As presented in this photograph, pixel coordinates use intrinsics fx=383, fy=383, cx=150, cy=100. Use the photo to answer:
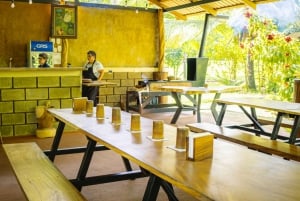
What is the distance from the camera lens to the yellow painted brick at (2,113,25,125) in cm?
562

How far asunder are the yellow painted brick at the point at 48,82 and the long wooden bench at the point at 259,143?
2689mm

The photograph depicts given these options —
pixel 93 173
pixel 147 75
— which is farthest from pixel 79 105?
pixel 147 75

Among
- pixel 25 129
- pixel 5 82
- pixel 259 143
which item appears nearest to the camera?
pixel 259 143

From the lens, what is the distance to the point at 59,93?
600cm

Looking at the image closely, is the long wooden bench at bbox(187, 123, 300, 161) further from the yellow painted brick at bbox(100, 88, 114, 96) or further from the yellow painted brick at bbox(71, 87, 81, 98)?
the yellow painted brick at bbox(100, 88, 114, 96)

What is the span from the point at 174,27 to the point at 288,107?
331 inches

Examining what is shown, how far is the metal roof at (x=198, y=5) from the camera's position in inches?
309

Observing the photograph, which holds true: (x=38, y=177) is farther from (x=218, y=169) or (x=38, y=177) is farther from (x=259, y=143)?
(x=259, y=143)

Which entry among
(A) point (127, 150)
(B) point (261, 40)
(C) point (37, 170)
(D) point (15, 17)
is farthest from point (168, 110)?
(A) point (127, 150)

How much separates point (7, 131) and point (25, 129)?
261 mm

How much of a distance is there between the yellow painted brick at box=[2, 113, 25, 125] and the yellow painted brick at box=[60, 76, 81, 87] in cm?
Result: 79

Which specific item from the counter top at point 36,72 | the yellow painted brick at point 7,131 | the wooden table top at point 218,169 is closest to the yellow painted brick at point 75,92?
the counter top at point 36,72

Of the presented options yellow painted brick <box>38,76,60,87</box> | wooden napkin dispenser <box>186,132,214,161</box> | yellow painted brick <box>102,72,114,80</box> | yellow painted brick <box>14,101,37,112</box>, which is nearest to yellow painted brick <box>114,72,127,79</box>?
yellow painted brick <box>102,72,114,80</box>

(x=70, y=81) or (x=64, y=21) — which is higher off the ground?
(x=64, y=21)
